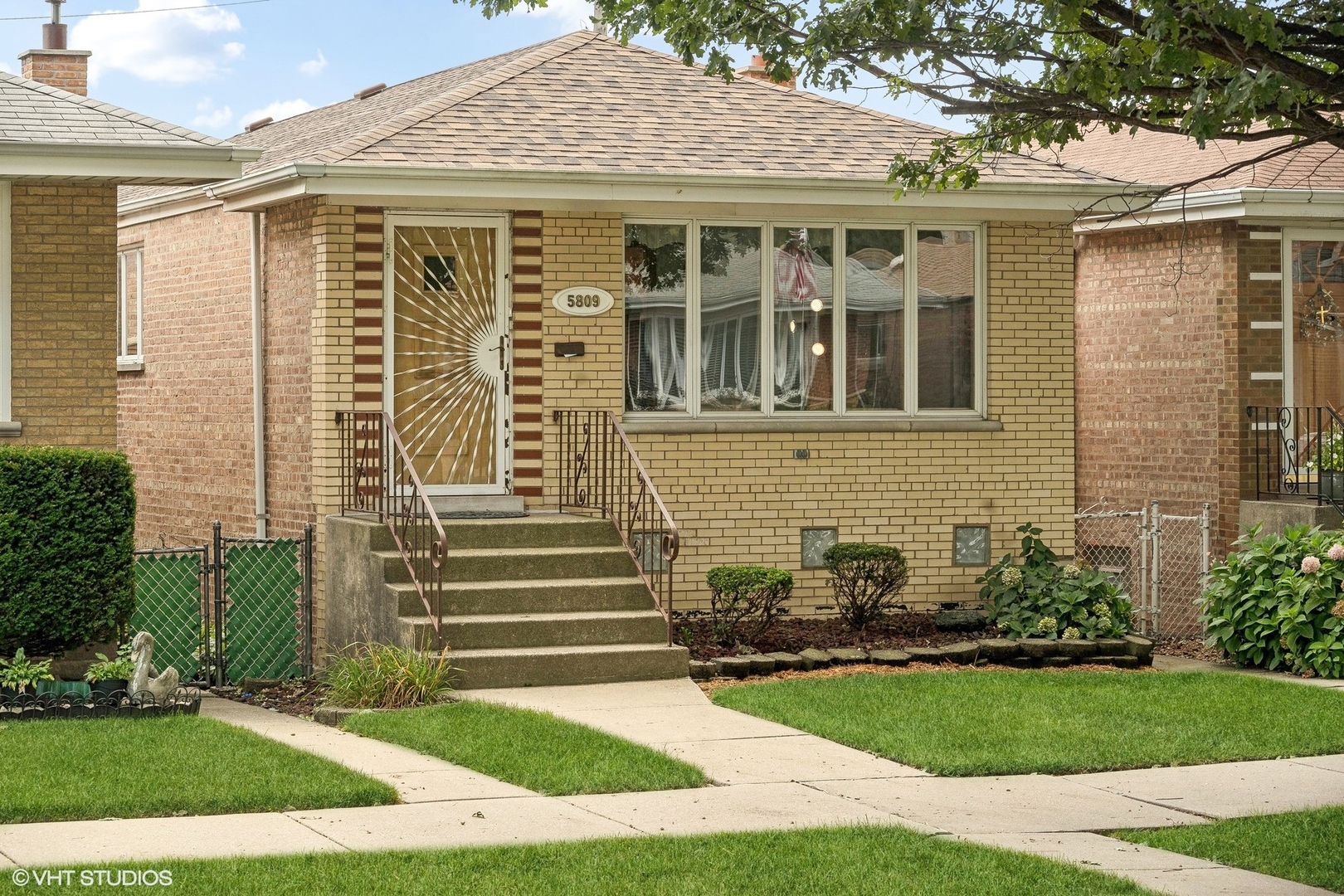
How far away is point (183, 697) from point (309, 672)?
217 centimetres

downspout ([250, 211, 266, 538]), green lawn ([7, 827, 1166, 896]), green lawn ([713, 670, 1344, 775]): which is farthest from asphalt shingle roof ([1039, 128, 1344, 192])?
green lawn ([7, 827, 1166, 896])

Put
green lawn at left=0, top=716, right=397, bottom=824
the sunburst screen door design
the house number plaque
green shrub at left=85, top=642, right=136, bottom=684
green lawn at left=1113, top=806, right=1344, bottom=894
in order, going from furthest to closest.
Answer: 1. the house number plaque
2. the sunburst screen door design
3. green shrub at left=85, top=642, right=136, bottom=684
4. green lawn at left=0, top=716, right=397, bottom=824
5. green lawn at left=1113, top=806, right=1344, bottom=894

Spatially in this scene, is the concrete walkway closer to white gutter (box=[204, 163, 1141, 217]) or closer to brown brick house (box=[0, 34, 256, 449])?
brown brick house (box=[0, 34, 256, 449])

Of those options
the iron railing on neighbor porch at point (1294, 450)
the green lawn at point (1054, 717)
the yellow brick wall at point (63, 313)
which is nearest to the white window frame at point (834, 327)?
the iron railing on neighbor porch at point (1294, 450)

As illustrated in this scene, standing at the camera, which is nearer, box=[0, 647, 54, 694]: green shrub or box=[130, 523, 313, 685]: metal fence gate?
box=[0, 647, 54, 694]: green shrub

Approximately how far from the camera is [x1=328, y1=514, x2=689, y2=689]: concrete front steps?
37.5 ft

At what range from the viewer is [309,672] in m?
12.9

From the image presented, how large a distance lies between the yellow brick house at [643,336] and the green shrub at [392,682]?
5.18 ft

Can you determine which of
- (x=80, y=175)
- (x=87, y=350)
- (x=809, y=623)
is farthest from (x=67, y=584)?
(x=809, y=623)

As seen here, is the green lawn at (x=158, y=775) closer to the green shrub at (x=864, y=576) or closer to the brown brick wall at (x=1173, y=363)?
the green shrub at (x=864, y=576)

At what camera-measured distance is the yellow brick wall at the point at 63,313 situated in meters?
12.2

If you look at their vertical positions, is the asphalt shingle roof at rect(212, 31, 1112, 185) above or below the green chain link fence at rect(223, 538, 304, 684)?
above

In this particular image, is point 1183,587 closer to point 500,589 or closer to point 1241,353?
point 1241,353

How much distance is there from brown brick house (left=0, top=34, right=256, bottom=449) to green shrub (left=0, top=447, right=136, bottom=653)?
1122 millimetres
